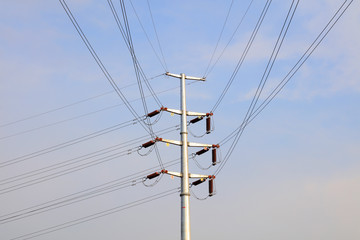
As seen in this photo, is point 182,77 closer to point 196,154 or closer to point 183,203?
point 196,154

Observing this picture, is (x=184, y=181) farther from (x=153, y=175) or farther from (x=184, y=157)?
(x=153, y=175)

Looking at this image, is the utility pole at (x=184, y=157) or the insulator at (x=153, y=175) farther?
the insulator at (x=153, y=175)

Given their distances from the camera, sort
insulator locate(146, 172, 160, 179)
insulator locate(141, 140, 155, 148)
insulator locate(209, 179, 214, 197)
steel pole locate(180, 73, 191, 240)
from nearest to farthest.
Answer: steel pole locate(180, 73, 191, 240) < insulator locate(146, 172, 160, 179) < insulator locate(141, 140, 155, 148) < insulator locate(209, 179, 214, 197)

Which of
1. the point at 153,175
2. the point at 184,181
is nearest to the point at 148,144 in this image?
the point at 153,175

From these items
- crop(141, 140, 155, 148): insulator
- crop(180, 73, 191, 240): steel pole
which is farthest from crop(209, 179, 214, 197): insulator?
crop(141, 140, 155, 148): insulator

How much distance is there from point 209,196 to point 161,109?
6272 mm

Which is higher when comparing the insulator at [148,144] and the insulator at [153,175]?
the insulator at [148,144]

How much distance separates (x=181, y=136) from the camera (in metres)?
33.6

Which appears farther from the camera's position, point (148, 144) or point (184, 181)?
point (148, 144)

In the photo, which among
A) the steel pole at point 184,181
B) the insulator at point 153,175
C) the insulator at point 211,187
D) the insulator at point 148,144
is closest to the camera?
the steel pole at point 184,181

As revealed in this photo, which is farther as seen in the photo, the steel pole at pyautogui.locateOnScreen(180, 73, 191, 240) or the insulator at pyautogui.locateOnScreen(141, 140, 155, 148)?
the insulator at pyautogui.locateOnScreen(141, 140, 155, 148)

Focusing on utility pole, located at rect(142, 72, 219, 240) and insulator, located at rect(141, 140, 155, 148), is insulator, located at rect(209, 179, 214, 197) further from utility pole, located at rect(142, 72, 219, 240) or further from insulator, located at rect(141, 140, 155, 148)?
insulator, located at rect(141, 140, 155, 148)

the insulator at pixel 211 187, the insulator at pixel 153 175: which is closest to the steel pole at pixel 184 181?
the insulator at pixel 153 175

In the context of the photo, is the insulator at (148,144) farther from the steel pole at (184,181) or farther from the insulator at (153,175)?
the steel pole at (184,181)
